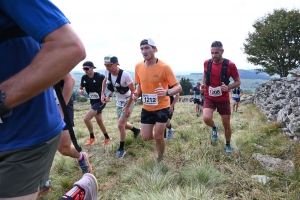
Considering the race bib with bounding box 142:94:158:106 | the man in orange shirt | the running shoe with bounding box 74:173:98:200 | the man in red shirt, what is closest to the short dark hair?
the man in red shirt

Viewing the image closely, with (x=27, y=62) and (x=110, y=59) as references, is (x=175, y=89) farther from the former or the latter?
(x=27, y=62)

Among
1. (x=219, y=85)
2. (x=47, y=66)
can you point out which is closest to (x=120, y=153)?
(x=219, y=85)

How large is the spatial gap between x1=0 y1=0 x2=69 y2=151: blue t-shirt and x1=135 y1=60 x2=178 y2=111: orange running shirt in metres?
2.91

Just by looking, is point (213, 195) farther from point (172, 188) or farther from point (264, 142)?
point (264, 142)

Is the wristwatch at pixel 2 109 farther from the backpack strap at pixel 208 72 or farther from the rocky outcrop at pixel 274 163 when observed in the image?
the backpack strap at pixel 208 72

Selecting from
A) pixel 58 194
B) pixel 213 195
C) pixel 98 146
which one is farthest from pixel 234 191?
pixel 98 146

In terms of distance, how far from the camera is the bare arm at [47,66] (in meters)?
1.01

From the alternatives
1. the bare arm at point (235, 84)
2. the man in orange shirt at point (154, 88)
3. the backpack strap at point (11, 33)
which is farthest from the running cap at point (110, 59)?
the backpack strap at point (11, 33)

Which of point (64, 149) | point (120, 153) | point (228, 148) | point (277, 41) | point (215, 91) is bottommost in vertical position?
point (120, 153)

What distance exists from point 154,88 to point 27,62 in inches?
128

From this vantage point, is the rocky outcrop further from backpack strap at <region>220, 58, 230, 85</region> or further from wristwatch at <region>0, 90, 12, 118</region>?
wristwatch at <region>0, 90, 12, 118</region>

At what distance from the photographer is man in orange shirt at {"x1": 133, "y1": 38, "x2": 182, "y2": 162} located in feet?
14.2

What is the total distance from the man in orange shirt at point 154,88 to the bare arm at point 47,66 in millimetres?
3142

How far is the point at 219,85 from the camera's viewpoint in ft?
17.0
